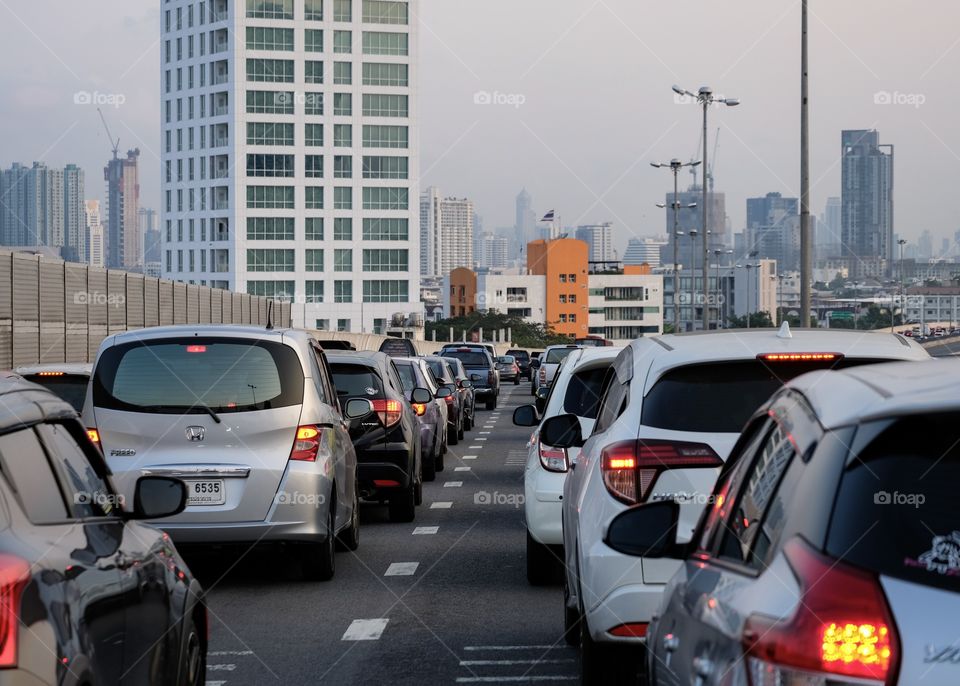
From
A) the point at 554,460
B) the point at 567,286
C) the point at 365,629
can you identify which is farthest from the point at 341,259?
the point at 365,629

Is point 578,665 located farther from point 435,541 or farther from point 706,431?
point 435,541

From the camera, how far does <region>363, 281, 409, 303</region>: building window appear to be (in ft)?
431

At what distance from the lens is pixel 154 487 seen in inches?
219

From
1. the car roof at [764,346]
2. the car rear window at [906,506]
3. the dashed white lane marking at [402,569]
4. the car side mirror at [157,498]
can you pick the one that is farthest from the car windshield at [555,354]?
the car rear window at [906,506]

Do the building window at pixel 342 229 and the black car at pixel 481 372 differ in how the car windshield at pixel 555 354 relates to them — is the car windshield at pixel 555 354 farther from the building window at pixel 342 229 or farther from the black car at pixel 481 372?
the building window at pixel 342 229

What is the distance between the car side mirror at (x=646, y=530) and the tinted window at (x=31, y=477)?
1.61 metres

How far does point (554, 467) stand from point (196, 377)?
2.66 m

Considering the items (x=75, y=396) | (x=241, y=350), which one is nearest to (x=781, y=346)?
(x=241, y=350)

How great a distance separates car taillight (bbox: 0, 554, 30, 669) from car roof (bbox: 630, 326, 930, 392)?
362 cm

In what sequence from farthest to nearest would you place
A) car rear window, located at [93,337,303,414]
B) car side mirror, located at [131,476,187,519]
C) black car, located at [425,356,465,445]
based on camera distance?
1. black car, located at [425,356,465,445]
2. car rear window, located at [93,337,303,414]
3. car side mirror, located at [131,476,187,519]

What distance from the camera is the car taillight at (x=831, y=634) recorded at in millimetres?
2779

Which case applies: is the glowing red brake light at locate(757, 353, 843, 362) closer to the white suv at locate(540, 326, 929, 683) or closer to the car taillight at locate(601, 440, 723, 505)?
the white suv at locate(540, 326, 929, 683)

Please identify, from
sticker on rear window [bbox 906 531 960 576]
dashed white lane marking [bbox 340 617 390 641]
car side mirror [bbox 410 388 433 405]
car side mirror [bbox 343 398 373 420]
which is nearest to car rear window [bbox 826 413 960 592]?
sticker on rear window [bbox 906 531 960 576]

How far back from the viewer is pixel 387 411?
1548 centimetres
